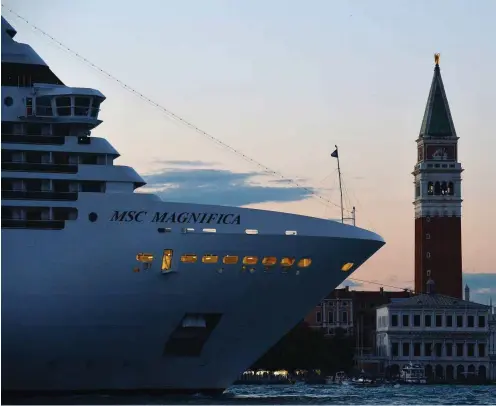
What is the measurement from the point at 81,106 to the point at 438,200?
10173 cm

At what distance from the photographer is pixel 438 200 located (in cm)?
14900

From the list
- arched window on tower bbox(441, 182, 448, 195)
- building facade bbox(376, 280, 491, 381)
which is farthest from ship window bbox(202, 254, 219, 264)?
arched window on tower bbox(441, 182, 448, 195)

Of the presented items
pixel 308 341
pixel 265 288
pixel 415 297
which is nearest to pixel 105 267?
pixel 265 288

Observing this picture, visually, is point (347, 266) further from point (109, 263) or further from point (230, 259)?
point (109, 263)

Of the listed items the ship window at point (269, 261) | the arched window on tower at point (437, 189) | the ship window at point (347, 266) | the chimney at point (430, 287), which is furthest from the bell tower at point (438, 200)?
the ship window at point (269, 261)

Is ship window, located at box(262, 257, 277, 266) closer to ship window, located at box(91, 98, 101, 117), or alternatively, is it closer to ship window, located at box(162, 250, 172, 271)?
ship window, located at box(162, 250, 172, 271)

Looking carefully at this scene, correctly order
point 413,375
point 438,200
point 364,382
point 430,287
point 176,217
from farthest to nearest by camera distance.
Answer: point 438,200
point 430,287
point 413,375
point 364,382
point 176,217

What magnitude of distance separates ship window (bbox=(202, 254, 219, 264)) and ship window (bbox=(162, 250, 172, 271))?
1106 millimetres

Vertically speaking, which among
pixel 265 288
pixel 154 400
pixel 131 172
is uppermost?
pixel 131 172

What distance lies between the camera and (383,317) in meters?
144

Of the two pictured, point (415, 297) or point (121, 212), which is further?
point (415, 297)

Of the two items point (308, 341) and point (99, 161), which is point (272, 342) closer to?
point (99, 161)

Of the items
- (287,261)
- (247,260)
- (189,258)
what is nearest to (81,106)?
(189,258)

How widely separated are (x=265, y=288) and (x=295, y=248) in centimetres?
165
